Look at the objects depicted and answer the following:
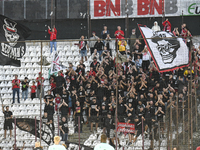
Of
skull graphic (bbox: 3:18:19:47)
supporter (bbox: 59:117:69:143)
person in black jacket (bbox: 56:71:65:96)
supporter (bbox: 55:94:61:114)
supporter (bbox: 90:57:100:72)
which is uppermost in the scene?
skull graphic (bbox: 3:18:19:47)

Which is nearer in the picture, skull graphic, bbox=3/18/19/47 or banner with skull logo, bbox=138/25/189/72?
banner with skull logo, bbox=138/25/189/72

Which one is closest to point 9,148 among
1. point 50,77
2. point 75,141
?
point 75,141

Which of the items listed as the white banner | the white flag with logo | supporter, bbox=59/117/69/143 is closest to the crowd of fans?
the white flag with logo

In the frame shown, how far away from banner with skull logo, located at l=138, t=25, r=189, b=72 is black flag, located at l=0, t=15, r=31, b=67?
12.3 feet

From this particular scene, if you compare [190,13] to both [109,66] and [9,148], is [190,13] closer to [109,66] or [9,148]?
[109,66]

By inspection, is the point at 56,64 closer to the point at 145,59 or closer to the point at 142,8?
the point at 145,59

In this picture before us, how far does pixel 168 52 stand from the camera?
1154 cm

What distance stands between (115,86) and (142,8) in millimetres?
9242

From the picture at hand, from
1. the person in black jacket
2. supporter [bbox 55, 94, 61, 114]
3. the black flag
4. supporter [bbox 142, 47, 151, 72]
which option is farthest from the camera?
supporter [bbox 142, 47, 151, 72]

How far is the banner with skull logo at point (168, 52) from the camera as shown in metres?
11.5

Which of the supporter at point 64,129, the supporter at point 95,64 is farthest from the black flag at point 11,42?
the supporter at point 95,64

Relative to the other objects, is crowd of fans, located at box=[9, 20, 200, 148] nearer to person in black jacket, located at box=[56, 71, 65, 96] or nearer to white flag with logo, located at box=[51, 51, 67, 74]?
person in black jacket, located at box=[56, 71, 65, 96]

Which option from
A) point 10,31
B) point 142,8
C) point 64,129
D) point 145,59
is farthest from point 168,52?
point 142,8

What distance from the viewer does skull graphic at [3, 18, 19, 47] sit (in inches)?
491
